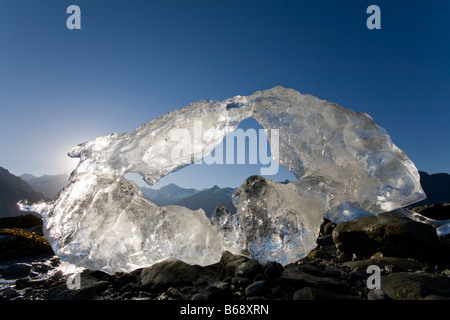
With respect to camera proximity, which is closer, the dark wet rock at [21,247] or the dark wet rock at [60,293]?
the dark wet rock at [60,293]

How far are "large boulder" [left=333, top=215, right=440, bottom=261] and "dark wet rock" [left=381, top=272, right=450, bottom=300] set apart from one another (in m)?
1.46

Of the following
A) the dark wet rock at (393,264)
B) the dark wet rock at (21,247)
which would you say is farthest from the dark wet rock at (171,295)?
the dark wet rock at (21,247)

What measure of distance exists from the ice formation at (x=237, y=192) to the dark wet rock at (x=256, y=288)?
135 cm

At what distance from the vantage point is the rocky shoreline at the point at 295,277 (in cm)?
284

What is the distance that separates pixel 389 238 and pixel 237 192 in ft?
9.41

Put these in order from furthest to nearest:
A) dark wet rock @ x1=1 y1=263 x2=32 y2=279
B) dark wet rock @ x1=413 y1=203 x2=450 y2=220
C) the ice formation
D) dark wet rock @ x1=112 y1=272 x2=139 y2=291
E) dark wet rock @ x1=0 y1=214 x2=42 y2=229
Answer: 1. dark wet rock @ x1=0 y1=214 x2=42 y2=229
2. dark wet rock @ x1=413 y1=203 x2=450 y2=220
3. dark wet rock @ x1=1 y1=263 x2=32 y2=279
4. the ice formation
5. dark wet rock @ x1=112 y1=272 x2=139 y2=291

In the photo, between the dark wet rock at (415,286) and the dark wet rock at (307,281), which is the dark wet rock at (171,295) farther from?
the dark wet rock at (415,286)

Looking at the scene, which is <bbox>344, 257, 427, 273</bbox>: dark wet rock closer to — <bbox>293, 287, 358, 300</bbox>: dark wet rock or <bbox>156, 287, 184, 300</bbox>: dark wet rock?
<bbox>293, 287, 358, 300</bbox>: dark wet rock

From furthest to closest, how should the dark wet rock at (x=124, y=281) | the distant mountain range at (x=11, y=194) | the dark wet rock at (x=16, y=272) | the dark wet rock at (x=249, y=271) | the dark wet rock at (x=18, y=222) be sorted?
1. the distant mountain range at (x=11, y=194)
2. the dark wet rock at (x=18, y=222)
3. the dark wet rock at (x=16, y=272)
4. the dark wet rock at (x=124, y=281)
5. the dark wet rock at (x=249, y=271)

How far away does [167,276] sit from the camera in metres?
3.73

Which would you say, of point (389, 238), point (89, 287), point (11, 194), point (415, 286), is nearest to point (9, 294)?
point (89, 287)

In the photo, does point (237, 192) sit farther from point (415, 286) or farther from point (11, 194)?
point (11, 194)

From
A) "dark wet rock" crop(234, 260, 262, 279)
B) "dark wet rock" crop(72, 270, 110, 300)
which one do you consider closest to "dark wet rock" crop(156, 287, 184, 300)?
"dark wet rock" crop(234, 260, 262, 279)

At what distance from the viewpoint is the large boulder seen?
4.31 metres
